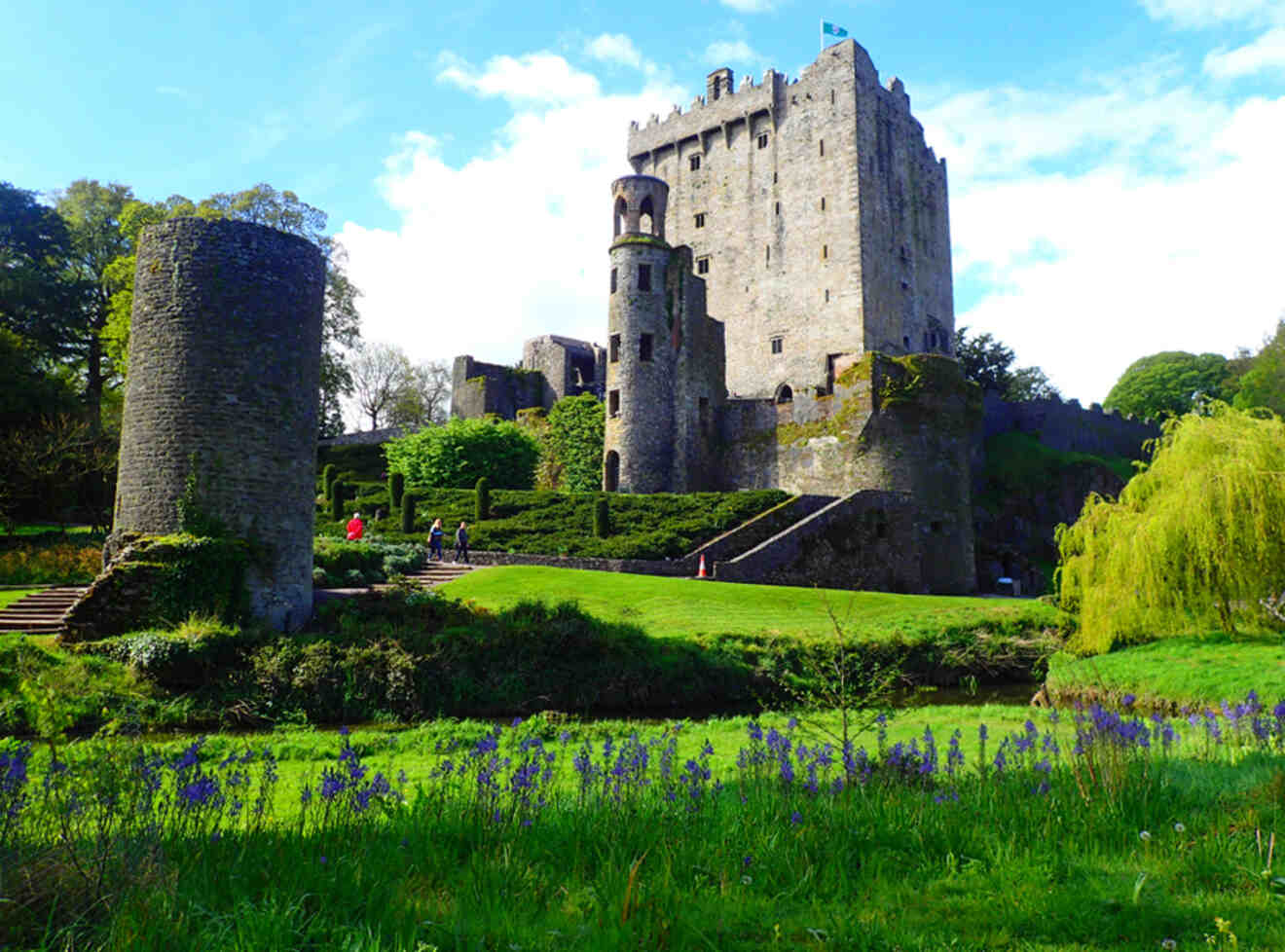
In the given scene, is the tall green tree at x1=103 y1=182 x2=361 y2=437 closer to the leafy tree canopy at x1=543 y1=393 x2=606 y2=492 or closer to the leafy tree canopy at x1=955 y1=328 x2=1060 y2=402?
the leafy tree canopy at x1=543 y1=393 x2=606 y2=492

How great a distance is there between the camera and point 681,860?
436cm

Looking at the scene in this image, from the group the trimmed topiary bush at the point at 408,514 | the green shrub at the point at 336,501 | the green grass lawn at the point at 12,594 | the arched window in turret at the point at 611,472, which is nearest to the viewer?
the green grass lawn at the point at 12,594

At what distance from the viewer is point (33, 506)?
28.6 m

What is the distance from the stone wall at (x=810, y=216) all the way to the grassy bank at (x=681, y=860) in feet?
133

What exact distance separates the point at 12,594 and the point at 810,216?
133 ft

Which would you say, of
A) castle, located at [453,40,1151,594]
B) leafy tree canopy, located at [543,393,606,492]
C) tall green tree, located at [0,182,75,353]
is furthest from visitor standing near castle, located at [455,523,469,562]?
tall green tree, located at [0,182,75,353]

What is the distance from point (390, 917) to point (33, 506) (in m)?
30.8

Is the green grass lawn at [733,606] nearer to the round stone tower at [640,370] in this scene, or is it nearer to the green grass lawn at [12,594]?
the green grass lawn at [12,594]

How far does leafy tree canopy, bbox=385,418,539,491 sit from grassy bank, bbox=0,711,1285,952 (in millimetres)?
34049

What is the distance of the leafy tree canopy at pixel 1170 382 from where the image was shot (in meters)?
→ 61.1

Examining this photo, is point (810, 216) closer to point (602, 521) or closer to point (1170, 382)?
point (602, 521)

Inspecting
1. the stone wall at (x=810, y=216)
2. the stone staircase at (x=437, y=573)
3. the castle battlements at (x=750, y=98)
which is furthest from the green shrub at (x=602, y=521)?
the castle battlements at (x=750, y=98)

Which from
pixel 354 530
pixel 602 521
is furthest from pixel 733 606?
pixel 354 530

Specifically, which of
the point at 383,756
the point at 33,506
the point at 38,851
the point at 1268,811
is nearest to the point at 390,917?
the point at 38,851
